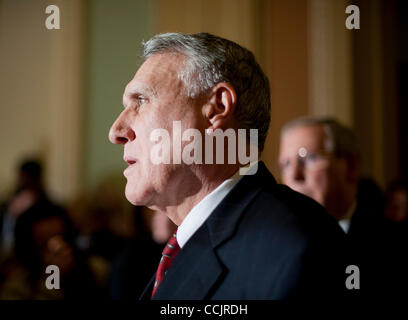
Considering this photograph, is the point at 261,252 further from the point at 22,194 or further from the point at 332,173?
the point at 22,194

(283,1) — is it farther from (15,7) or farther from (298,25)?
(15,7)

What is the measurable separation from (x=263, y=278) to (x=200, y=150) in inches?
16.1

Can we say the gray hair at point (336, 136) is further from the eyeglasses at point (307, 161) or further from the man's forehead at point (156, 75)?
the man's forehead at point (156, 75)

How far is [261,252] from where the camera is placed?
105cm

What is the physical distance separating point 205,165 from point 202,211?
0.40 ft

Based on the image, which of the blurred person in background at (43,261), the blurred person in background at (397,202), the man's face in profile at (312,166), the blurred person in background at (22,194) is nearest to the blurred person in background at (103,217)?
the blurred person in background at (22,194)

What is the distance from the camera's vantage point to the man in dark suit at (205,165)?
1.10m

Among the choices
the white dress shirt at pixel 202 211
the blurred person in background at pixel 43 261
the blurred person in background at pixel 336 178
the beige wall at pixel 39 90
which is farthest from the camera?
the beige wall at pixel 39 90

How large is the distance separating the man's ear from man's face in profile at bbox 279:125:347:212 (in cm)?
90

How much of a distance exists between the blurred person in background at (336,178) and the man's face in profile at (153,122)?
95 centimetres

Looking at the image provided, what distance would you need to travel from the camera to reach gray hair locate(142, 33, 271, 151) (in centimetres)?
129

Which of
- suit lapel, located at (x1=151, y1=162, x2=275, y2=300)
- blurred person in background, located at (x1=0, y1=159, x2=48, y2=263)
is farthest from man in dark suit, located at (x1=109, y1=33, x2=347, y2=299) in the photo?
blurred person in background, located at (x1=0, y1=159, x2=48, y2=263)

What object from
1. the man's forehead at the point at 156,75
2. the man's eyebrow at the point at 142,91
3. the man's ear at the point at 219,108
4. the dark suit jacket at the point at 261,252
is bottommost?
the dark suit jacket at the point at 261,252

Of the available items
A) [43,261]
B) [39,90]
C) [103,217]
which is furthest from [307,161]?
[39,90]
